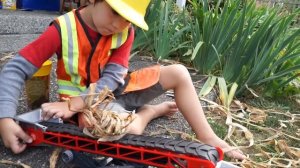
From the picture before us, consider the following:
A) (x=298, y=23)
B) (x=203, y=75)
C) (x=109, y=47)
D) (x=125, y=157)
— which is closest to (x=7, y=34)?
(x=203, y=75)

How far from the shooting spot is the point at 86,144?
1.30m

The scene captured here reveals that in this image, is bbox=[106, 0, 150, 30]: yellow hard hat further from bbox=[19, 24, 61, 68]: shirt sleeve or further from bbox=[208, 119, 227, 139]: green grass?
bbox=[208, 119, 227, 139]: green grass

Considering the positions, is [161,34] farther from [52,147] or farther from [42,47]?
[52,147]

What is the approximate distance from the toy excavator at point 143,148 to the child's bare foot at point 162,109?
0.58 metres

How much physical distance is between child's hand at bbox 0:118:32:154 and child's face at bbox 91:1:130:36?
0.47 m

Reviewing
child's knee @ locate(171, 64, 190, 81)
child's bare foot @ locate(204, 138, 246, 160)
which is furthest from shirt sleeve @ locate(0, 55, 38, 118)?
child's bare foot @ locate(204, 138, 246, 160)

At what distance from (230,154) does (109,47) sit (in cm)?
65

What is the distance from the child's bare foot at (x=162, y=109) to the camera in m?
1.89

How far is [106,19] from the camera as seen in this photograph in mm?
1528

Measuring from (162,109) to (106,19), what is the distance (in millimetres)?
594

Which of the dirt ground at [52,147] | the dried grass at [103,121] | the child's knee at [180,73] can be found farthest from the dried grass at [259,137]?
the dried grass at [103,121]

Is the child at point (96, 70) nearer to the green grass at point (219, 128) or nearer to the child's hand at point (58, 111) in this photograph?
the child's hand at point (58, 111)

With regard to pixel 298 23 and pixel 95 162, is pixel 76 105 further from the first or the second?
pixel 298 23

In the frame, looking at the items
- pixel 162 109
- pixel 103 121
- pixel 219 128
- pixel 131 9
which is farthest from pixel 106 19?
pixel 219 128
